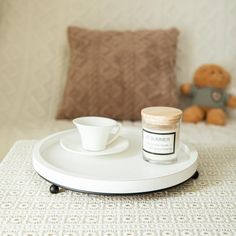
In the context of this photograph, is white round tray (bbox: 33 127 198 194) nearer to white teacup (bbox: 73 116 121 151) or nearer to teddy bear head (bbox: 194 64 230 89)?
white teacup (bbox: 73 116 121 151)

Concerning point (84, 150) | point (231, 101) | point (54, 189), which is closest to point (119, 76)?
point (231, 101)

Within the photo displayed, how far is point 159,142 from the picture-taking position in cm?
85

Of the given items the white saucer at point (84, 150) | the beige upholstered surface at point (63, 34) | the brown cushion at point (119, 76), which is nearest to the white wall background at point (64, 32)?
the beige upholstered surface at point (63, 34)

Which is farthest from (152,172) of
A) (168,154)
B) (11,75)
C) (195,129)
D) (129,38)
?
(11,75)

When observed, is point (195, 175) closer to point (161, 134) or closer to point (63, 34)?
point (161, 134)

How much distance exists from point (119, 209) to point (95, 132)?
0.21 meters

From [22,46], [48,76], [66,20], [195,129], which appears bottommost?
[195,129]

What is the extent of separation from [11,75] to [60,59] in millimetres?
232

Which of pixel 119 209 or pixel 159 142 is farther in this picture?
pixel 159 142

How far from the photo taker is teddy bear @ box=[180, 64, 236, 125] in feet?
5.67

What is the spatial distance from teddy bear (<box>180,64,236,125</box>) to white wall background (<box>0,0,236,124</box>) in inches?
2.4

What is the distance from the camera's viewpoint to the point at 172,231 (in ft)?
2.21

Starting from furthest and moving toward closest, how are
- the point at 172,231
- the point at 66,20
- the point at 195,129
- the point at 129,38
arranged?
the point at 66,20
the point at 129,38
the point at 195,129
the point at 172,231

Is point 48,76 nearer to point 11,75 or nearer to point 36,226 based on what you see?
point 11,75
